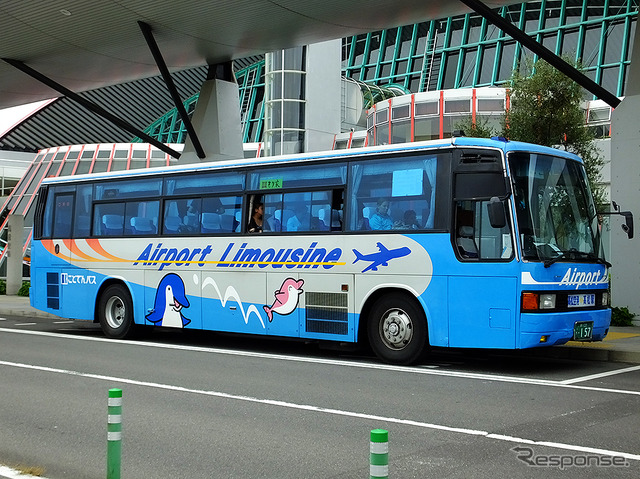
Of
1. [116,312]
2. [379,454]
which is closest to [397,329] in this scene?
[116,312]

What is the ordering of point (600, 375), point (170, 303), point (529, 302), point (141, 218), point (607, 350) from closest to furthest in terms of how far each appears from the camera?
1. point (529, 302)
2. point (600, 375)
3. point (607, 350)
4. point (170, 303)
5. point (141, 218)

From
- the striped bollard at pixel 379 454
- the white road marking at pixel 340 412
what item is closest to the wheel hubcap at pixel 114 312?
the white road marking at pixel 340 412

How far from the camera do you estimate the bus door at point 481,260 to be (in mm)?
11391

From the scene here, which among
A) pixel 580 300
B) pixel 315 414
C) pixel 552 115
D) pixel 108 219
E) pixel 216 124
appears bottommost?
pixel 315 414

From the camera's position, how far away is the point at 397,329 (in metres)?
12.5

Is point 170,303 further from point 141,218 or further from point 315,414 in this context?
point 315,414

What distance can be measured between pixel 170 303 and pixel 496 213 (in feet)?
22.7

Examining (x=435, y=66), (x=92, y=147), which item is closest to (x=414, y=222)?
(x=92, y=147)

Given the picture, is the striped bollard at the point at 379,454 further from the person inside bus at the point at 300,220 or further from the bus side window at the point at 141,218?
the bus side window at the point at 141,218

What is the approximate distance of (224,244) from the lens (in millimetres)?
14875

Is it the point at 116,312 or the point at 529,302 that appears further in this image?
the point at 116,312

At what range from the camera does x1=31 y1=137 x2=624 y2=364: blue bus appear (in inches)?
456

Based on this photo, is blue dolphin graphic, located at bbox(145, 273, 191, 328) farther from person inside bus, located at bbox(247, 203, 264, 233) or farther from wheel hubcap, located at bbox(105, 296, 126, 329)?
person inside bus, located at bbox(247, 203, 264, 233)

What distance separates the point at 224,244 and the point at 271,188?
4.45ft
